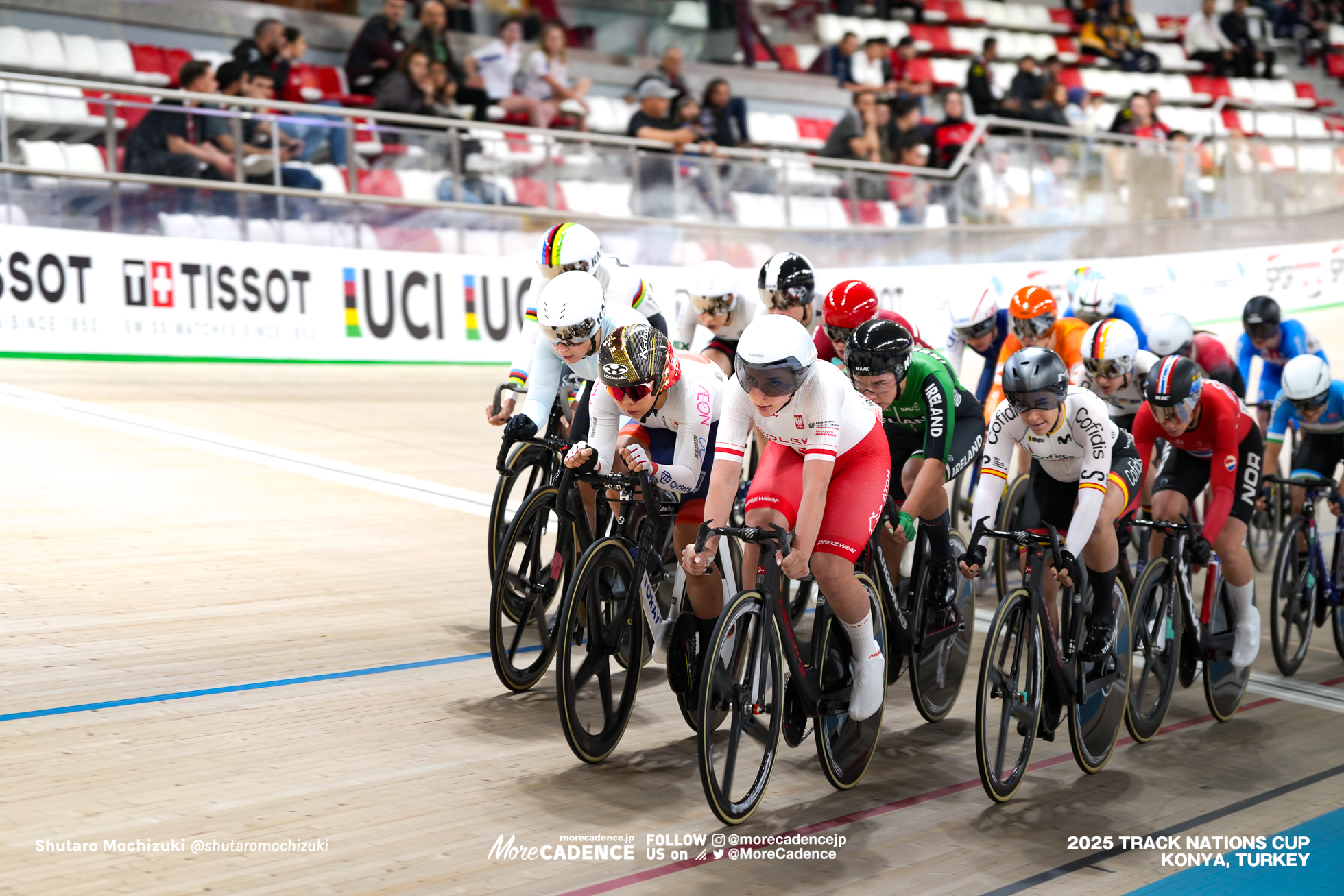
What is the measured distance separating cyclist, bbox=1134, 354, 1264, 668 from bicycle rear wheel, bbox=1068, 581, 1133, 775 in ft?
2.22

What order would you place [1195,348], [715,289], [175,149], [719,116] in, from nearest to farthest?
1. [715,289]
2. [1195,348]
3. [175,149]
4. [719,116]

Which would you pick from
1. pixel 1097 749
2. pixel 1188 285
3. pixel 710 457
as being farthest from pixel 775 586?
A: pixel 1188 285

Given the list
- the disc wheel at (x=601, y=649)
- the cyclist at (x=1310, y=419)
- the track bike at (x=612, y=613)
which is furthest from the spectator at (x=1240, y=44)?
the disc wheel at (x=601, y=649)

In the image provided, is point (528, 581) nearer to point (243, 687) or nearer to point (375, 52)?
point (243, 687)

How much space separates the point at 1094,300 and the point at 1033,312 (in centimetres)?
106

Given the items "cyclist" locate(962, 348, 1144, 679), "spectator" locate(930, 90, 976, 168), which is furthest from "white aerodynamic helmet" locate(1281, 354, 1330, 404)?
"spectator" locate(930, 90, 976, 168)

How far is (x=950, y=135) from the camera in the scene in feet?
48.1

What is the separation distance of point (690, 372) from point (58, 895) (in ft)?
7.27

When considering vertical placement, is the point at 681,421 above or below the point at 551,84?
below

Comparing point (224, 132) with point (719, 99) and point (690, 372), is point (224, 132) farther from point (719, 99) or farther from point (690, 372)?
point (690, 372)

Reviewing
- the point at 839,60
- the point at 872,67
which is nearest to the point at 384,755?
the point at 872,67

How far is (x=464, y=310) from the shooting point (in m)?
11.0

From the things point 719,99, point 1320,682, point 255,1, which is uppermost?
point 255,1

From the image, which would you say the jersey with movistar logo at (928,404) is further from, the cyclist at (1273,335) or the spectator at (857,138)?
the spectator at (857,138)
